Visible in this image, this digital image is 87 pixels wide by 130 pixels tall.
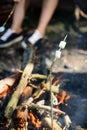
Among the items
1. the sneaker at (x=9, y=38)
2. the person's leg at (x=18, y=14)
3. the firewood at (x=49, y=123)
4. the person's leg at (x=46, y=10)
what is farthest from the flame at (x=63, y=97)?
the person's leg at (x=18, y=14)

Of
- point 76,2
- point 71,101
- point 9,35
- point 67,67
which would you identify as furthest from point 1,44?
point 71,101

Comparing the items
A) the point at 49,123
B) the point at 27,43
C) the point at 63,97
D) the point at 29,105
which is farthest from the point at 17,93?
the point at 27,43

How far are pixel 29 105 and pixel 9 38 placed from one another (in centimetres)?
217

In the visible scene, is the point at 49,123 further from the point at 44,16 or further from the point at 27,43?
the point at 44,16

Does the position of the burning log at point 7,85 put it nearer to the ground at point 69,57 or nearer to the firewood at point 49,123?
the firewood at point 49,123

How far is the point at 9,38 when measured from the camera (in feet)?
15.8

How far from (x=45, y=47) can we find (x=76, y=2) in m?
0.97

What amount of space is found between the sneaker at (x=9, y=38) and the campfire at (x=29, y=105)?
1435mm

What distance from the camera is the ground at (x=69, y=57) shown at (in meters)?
3.32

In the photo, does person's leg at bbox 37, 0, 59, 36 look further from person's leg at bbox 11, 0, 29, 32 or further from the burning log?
the burning log

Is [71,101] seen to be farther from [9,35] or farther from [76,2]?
[76,2]

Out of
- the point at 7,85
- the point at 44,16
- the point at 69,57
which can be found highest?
the point at 7,85

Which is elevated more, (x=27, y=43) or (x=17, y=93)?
(x=17, y=93)

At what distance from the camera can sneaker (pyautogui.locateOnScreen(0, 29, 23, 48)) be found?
4.78 meters
